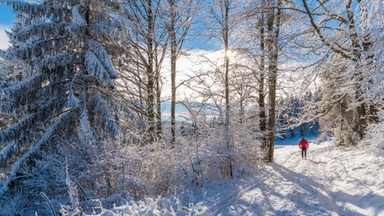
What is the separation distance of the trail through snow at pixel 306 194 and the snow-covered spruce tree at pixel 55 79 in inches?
185

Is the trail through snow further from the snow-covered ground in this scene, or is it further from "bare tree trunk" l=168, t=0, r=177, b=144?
"bare tree trunk" l=168, t=0, r=177, b=144

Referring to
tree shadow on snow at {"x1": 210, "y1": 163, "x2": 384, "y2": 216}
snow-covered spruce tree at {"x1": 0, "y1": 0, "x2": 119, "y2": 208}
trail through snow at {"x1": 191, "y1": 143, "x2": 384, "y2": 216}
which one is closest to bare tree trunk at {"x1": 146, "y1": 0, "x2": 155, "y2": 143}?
snow-covered spruce tree at {"x1": 0, "y1": 0, "x2": 119, "y2": 208}

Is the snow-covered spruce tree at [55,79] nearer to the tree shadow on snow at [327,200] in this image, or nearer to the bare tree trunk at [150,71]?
the bare tree trunk at [150,71]

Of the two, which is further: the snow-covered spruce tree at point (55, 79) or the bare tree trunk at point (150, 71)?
the bare tree trunk at point (150, 71)

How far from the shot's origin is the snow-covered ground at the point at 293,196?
552 centimetres

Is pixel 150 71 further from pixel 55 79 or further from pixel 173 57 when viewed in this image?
pixel 55 79

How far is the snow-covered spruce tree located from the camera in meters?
8.95

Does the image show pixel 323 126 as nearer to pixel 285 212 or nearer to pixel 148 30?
pixel 148 30

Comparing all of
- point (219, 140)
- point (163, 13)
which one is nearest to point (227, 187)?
point (219, 140)

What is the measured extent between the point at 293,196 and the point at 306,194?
0.50 meters

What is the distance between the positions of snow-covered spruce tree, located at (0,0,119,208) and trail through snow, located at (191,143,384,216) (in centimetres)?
471

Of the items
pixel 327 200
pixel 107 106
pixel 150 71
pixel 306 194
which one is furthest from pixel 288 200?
pixel 150 71

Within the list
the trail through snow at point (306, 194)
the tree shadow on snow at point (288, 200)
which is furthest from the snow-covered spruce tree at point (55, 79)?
the tree shadow on snow at point (288, 200)

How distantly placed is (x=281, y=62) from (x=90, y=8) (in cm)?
825
